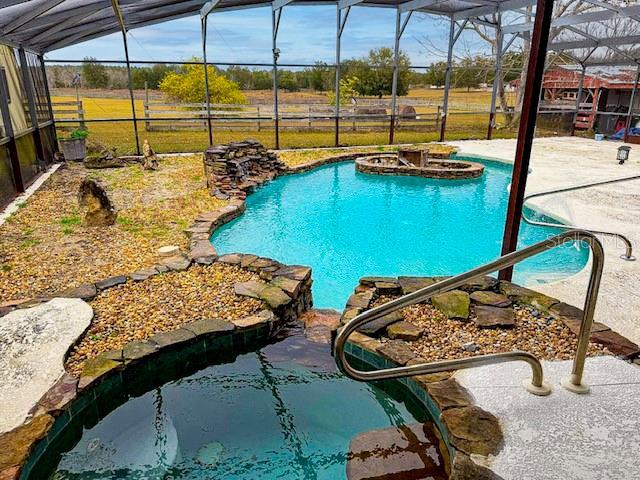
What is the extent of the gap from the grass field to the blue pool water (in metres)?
4.47

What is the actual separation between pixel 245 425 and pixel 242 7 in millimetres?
10818

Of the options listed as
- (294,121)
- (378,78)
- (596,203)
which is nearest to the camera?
(596,203)

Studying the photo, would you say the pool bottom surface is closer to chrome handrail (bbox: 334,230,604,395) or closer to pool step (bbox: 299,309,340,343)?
pool step (bbox: 299,309,340,343)

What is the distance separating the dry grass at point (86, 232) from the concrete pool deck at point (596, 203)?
13.8 feet

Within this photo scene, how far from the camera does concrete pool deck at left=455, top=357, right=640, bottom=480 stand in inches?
74.7

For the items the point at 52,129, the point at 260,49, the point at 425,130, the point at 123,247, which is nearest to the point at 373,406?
the point at 123,247

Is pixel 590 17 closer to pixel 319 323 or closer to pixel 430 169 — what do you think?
pixel 430 169

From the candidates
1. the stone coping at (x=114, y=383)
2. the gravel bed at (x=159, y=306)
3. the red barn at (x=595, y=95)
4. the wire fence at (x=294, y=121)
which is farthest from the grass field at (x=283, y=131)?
the stone coping at (x=114, y=383)

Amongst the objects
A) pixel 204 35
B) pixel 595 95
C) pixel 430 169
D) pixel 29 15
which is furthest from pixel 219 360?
pixel 595 95

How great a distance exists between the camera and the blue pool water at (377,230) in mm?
5184

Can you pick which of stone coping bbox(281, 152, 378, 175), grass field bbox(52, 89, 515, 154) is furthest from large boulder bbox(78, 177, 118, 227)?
grass field bbox(52, 89, 515, 154)

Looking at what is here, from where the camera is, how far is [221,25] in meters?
10.9

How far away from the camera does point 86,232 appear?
5.46m

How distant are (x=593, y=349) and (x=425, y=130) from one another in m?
14.6
